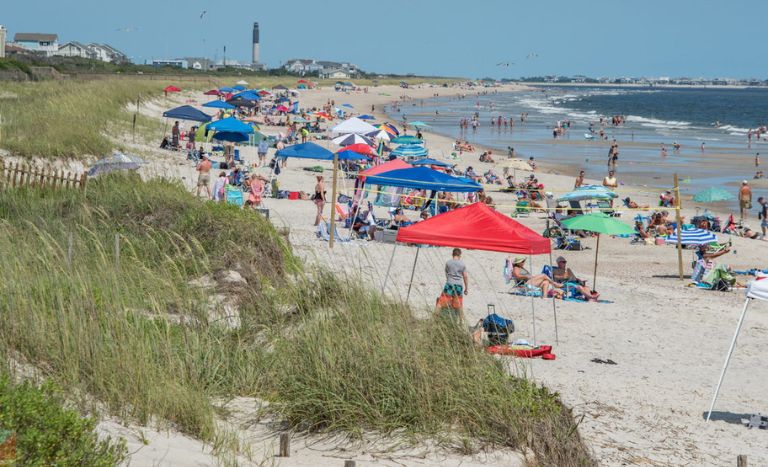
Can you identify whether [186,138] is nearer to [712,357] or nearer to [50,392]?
[712,357]

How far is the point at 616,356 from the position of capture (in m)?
10.4

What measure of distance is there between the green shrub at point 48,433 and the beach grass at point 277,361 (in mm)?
862

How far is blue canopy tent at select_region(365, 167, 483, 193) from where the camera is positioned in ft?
52.8

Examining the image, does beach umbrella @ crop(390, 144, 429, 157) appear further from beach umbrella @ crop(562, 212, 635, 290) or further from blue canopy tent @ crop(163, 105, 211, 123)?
beach umbrella @ crop(562, 212, 635, 290)

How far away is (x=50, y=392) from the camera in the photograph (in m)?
5.05

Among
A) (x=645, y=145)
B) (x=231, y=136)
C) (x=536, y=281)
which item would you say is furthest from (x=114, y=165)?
(x=645, y=145)

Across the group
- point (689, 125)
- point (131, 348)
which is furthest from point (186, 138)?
point (689, 125)

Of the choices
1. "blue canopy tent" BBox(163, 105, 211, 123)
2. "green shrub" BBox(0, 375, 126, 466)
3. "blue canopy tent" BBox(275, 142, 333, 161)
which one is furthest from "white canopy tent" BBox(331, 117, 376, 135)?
"green shrub" BBox(0, 375, 126, 466)

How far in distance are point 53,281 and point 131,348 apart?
1.16 metres

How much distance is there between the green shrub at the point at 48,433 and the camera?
4.25 m

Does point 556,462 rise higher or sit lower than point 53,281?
lower

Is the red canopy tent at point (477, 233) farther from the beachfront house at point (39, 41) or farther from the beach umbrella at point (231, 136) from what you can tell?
the beachfront house at point (39, 41)

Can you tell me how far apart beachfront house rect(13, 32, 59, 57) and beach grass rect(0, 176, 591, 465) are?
137m

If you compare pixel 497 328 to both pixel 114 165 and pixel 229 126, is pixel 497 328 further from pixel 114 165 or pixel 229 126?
pixel 229 126
